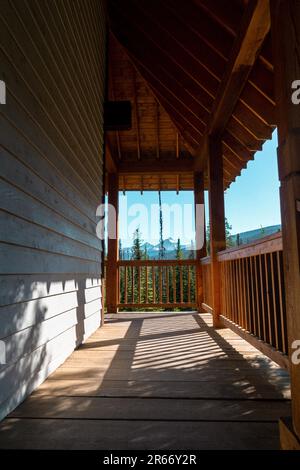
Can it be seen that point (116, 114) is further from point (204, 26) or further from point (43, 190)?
point (43, 190)

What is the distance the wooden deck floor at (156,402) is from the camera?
1.30 meters

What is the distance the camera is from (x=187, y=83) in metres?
4.11

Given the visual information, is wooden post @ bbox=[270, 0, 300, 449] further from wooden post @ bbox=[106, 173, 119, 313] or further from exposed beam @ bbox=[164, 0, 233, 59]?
wooden post @ bbox=[106, 173, 119, 313]

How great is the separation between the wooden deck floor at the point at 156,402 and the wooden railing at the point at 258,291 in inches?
11.5

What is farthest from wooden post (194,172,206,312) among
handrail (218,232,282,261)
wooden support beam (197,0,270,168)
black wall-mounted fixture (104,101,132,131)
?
handrail (218,232,282,261)

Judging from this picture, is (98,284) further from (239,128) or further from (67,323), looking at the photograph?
(239,128)

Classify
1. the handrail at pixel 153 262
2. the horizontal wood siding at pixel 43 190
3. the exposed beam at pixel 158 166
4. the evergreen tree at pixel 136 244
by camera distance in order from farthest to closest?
the evergreen tree at pixel 136 244 < the exposed beam at pixel 158 166 < the handrail at pixel 153 262 < the horizontal wood siding at pixel 43 190

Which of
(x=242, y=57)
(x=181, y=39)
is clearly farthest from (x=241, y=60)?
(x=181, y=39)

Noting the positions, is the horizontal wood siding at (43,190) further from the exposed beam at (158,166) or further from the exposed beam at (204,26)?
the exposed beam at (158,166)

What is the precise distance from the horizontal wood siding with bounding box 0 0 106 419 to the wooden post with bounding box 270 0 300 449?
4.47 feet

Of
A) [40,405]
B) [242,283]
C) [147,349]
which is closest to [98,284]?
[147,349]

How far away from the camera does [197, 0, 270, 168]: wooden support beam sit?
2.31 m

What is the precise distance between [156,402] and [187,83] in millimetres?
3945

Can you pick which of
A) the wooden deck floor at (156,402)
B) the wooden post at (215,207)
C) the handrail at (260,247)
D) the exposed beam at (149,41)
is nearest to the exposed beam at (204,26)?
the exposed beam at (149,41)
